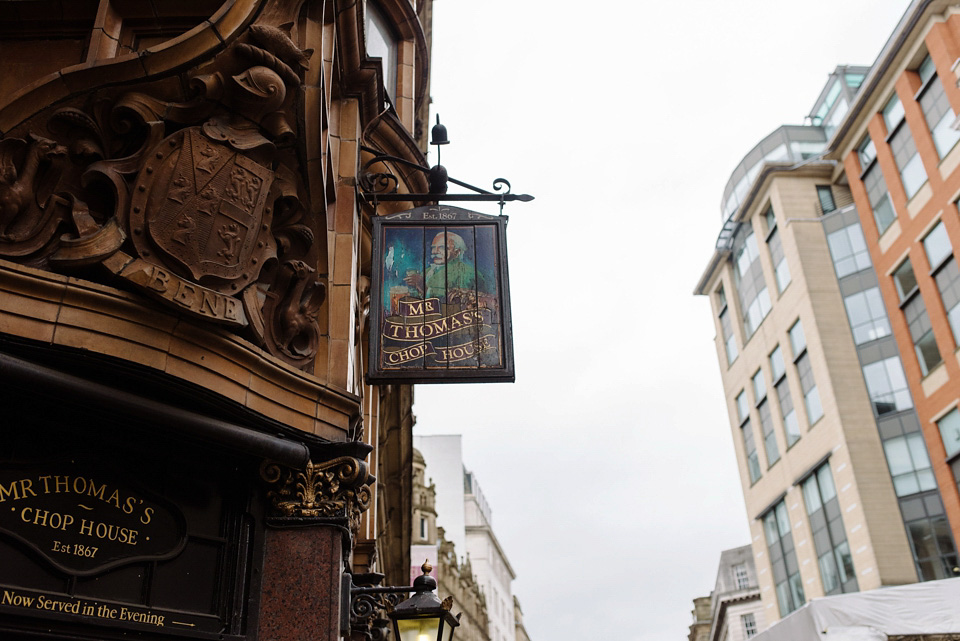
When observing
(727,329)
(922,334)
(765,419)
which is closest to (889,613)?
(922,334)

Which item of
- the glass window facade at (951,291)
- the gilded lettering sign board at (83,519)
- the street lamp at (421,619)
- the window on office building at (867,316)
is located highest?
the window on office building at (867,316)

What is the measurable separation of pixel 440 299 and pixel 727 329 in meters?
49.5

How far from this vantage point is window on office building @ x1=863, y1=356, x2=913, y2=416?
37.5 m

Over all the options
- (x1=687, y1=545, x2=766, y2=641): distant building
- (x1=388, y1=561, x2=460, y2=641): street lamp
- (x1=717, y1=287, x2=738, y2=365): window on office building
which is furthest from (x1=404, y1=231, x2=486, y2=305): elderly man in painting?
(x1=687, y1=545, x2=766, y2=641): distant building

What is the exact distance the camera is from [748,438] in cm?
5175

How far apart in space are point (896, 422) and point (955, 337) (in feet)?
19.2

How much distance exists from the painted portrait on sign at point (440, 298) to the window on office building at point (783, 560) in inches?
1563

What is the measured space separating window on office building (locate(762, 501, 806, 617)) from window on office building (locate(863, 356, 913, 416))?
9.13m

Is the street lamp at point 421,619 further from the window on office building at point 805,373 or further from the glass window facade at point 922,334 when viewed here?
the window on office building at point 805,373

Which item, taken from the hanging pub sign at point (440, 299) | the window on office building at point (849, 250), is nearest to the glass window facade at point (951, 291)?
the window on office building at point (849, 250)

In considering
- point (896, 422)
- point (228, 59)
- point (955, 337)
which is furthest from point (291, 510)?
point (896, 422)

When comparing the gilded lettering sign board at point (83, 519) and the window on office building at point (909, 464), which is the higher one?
the window on office building at point (909, 464)

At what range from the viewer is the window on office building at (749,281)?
48875 mm

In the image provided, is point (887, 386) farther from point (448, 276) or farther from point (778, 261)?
point (448, 276)
